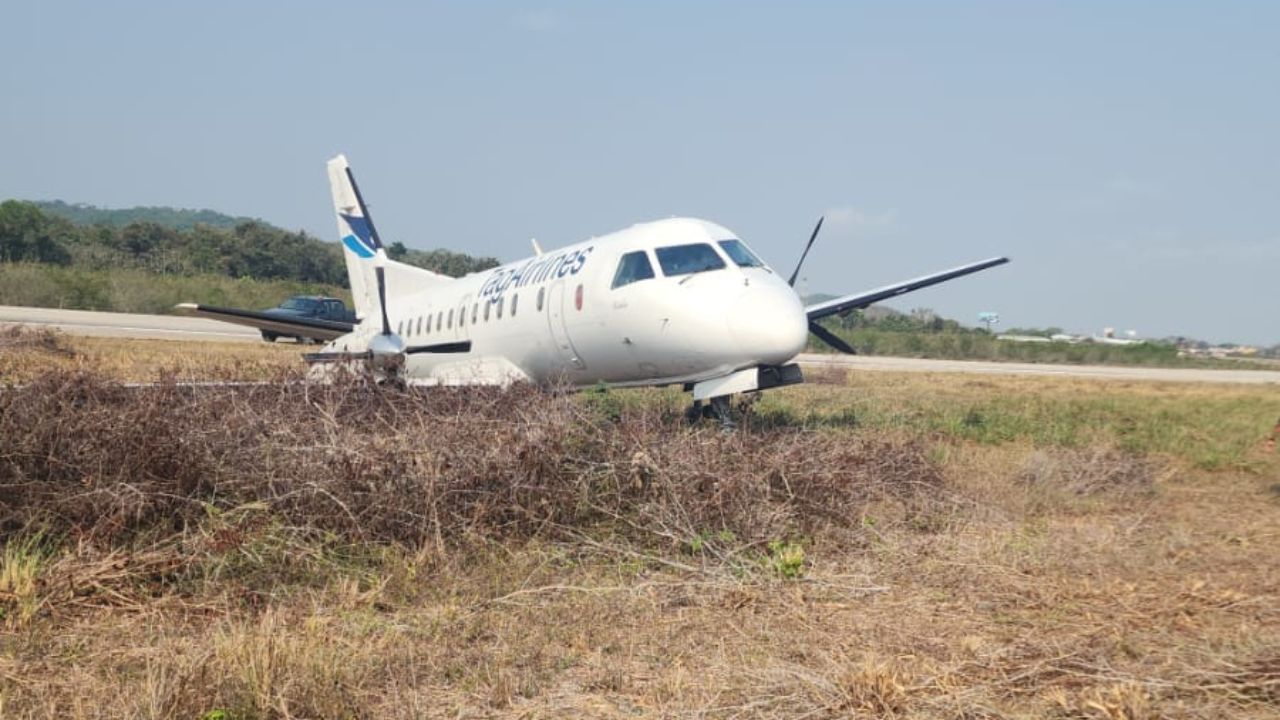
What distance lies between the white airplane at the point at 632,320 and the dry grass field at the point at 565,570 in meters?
1.22

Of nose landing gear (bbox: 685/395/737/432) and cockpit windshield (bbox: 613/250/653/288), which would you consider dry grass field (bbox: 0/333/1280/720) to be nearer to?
nose landing gear (bbox: 685/395/737/432)

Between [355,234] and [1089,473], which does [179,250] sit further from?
[1089,473]

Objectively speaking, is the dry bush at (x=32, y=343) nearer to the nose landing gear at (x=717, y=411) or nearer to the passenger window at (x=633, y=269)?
the passenger window at (x=633, y=269)

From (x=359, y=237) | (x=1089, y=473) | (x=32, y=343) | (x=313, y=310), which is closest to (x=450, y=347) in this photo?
(x=1089, y=473)

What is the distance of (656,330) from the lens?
12.9 metres

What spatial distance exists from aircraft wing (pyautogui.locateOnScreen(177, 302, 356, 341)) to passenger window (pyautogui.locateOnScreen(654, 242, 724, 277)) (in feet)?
20.5

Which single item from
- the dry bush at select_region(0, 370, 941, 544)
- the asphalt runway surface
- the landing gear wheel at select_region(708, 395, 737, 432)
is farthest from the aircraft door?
the asphalt runway surface

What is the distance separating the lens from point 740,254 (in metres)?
13.3

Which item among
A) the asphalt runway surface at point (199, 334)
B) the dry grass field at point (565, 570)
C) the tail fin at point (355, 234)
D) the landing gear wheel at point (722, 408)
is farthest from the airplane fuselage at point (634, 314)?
the asphalt runway surface at point (199, 334)

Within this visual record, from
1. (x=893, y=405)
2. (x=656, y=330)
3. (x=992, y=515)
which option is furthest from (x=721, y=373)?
(x=893, y=405)

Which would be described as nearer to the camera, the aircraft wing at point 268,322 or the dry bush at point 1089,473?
the dry bush at point 1089,473

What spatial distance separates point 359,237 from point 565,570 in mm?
18846

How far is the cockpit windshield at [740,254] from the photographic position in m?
13.1

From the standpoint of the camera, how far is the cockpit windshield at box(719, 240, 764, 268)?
1312 cm
